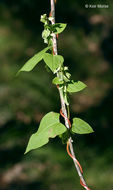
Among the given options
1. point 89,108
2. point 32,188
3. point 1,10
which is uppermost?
point 1,10

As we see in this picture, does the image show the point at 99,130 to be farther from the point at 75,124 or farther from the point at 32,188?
the point at 75,124

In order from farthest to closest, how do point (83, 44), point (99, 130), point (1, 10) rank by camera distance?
point (1, 10), point (83, 44), point (99, 130)

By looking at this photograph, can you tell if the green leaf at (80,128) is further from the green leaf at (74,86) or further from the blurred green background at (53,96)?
the blurred green background at (53,96)

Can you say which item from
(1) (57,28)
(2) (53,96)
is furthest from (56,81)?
(2) (53,96)

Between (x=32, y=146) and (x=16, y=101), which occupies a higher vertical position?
(x=32, y=146)

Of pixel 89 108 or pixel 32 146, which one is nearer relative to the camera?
pixel 32 146

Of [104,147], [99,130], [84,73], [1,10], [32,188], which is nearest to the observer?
[32,188]

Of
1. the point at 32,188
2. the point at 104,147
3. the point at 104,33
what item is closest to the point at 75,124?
the point at 32,188
